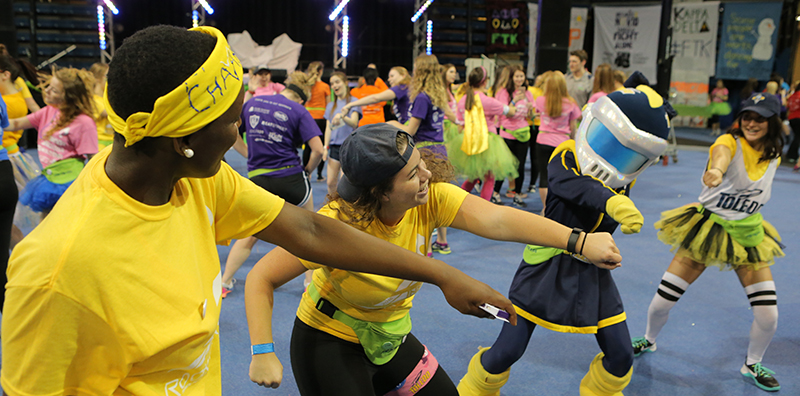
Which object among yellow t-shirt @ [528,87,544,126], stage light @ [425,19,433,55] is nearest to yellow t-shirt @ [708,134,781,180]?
yellow t-shirt @ [528,87,544,126]

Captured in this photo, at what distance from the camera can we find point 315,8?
17.8 meters

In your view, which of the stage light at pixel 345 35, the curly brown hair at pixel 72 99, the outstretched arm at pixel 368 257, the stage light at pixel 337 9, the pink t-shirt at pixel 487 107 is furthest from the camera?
the stage light at pixel 345 35

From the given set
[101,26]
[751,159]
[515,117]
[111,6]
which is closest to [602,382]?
[751,159]

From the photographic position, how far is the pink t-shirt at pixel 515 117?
302 inches

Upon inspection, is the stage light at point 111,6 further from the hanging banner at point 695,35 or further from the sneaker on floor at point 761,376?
the sneaker on floor at point 761,376

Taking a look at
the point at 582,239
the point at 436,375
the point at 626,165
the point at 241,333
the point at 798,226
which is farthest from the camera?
the point at 798,226

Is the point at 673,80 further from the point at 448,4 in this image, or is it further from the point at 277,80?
the point at 277,80

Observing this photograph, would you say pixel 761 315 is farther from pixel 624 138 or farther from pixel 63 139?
pixel 63 139

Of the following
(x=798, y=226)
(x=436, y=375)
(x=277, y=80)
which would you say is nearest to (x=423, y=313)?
(x=436, y=375)

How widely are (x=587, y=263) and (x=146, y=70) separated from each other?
7.02ft

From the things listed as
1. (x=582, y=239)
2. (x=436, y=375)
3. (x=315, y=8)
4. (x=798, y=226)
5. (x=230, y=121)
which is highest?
(x=315, y=8)

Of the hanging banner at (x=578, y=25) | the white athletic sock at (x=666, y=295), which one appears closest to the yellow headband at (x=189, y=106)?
the white athletic sock at (x=666, y=295)

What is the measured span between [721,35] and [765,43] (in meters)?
1.27

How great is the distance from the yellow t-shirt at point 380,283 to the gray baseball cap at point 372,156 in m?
0.19
